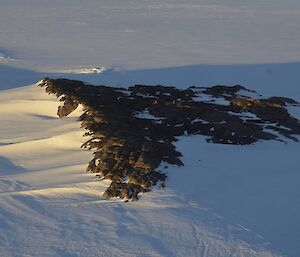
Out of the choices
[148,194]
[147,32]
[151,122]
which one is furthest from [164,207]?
[147,32]

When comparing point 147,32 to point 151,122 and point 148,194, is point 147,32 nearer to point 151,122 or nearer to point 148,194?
point 151,122

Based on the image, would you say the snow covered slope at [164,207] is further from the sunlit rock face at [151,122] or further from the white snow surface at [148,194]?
the sunlit rock face at [151,122]

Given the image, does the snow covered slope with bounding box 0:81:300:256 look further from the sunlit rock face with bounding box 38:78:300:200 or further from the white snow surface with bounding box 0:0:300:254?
the sunlit rock face with bounding box 38:78:300:200

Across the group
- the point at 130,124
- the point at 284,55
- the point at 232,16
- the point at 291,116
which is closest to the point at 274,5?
the point at 232,16

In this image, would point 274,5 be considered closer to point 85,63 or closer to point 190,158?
point 85,63

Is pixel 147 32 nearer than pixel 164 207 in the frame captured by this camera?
Answer: No

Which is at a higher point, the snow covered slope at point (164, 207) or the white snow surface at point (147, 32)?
the white snow surface at point (147, 32)

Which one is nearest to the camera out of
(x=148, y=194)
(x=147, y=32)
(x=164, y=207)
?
(x=164, y=207)

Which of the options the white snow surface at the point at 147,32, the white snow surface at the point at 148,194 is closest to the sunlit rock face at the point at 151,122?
the white snow surface at the point at 148,194
